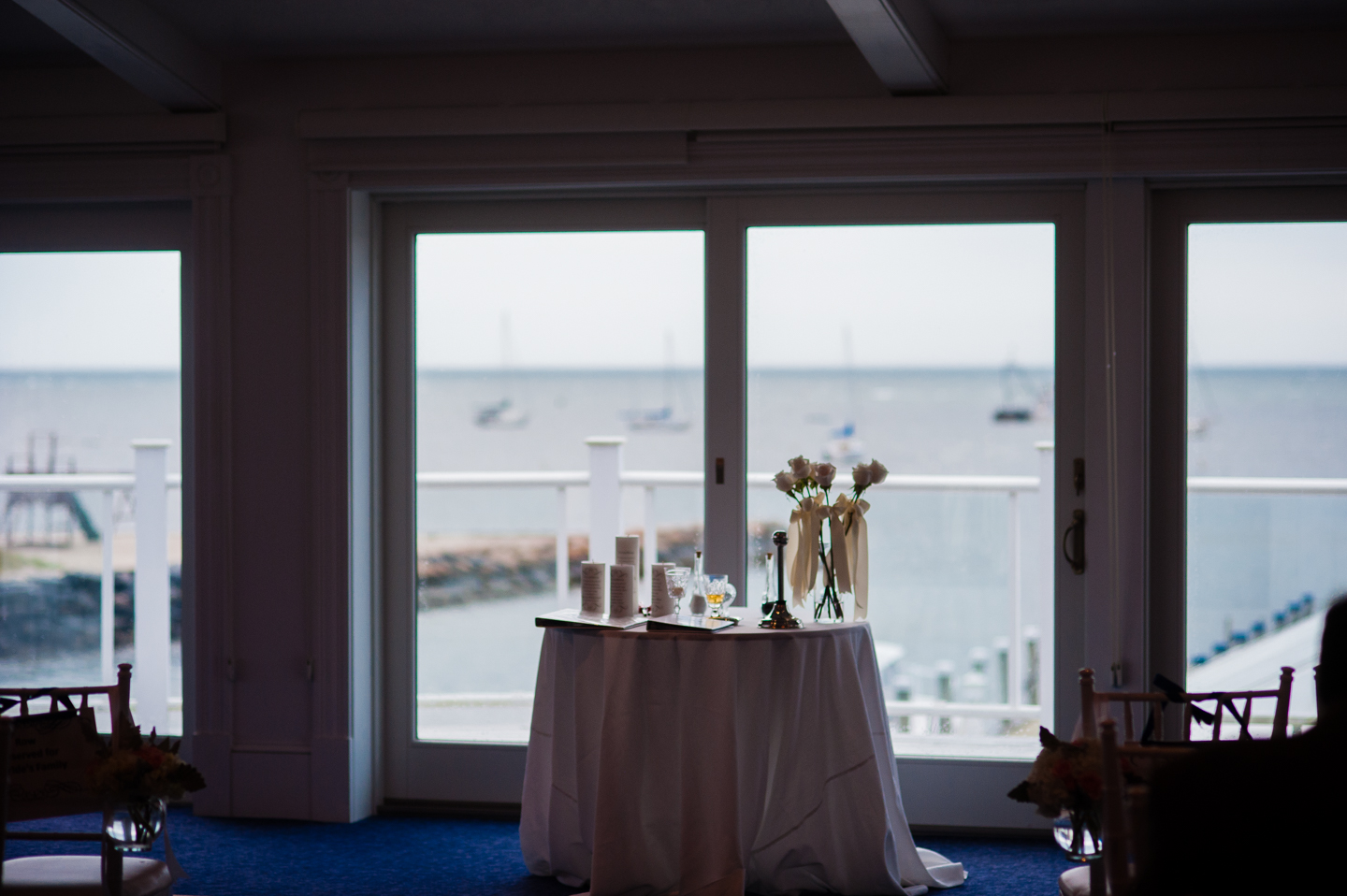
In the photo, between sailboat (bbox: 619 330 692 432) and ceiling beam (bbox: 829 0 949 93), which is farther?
sailboat (bbox: 619 330 692 432)

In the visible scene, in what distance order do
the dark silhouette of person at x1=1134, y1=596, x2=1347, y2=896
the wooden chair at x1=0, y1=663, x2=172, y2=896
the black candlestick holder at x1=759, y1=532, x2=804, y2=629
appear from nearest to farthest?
the dark silhouette of person at x1=1134, y1=596, x2=1347, y2=896 → the wooden chair at x1=0, y1=663, x2=172, y2=896 → the black candlestick holder at x1=759, y1=532, x2=804, y2=629

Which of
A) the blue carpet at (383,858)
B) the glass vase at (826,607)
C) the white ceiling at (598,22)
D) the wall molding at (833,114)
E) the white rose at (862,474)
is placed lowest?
the blue carpet at (383,858)

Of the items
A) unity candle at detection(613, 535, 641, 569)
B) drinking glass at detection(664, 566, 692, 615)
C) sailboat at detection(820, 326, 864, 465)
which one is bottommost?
drinking glass at detection(664, 566, 692, 615)

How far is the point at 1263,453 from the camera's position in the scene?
11.8 feet

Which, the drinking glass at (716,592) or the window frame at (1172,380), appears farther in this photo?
the window frame at (1172,380)

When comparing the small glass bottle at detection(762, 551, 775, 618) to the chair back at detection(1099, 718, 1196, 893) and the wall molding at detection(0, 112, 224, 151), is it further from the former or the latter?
the wall molding at detection(0, 112, 224, 151)

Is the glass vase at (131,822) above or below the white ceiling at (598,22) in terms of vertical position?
below

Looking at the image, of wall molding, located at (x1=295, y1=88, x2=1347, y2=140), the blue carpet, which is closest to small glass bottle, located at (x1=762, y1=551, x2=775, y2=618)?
the blue carpet

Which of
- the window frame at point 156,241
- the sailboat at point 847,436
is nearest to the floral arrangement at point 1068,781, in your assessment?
the sailboat at point 847,436

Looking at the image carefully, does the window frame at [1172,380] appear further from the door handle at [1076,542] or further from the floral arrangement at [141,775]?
the floral arrangement at [141,775]

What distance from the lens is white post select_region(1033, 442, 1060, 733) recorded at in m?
3.66

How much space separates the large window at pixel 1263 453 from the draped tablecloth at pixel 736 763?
1.35m

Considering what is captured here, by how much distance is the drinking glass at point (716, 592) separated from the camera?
304 cm

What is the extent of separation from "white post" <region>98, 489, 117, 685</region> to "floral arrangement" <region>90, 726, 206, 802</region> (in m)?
2.01
